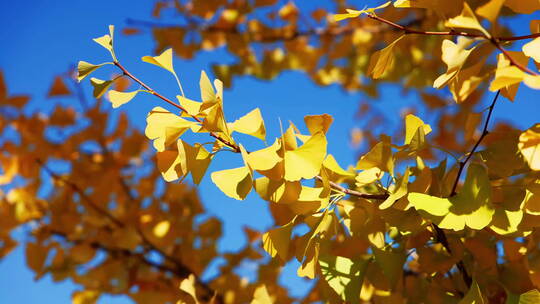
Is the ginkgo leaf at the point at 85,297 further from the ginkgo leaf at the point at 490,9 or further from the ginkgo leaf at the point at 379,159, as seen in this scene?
the ginkgo leaf at the point at 490,9

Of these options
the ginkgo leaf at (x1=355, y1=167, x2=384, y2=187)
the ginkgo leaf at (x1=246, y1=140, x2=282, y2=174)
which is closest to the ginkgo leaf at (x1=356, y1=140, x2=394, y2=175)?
the ginkgo leaf at (x1=355, y1=167, x2=384, y2=187)

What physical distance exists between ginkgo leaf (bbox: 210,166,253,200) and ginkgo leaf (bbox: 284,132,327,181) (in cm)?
5

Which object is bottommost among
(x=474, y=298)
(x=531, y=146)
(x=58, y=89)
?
(x=474, y=298)

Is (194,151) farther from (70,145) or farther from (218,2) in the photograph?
(218,2)

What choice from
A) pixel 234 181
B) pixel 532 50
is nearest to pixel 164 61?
pixel 234 181

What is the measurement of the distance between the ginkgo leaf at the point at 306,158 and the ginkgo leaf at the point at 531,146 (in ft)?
0.58

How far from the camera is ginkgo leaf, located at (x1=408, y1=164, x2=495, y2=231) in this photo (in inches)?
17.2

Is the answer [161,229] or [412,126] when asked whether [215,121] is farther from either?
[161,229]

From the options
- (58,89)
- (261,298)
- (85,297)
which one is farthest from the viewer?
(58,89)

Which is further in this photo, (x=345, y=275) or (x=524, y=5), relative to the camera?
(x=345, y=275)

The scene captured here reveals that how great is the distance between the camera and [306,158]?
0.44 meters

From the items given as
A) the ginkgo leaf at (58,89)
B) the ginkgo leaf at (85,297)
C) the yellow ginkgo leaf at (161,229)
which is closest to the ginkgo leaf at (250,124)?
the yellow ginkgo leaf at (161,229)

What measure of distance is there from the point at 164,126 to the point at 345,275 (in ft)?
0.92

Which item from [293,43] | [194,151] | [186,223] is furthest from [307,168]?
[293,43]
